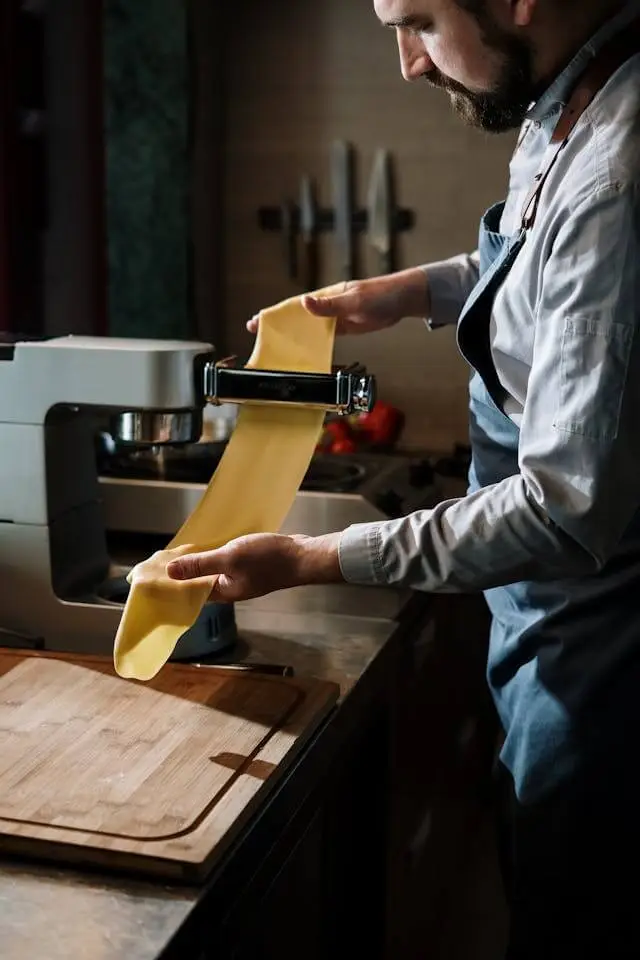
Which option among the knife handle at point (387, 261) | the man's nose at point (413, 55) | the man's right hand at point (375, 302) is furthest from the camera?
the knife handle at point (387, 261)

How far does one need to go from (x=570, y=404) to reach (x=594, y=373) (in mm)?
31

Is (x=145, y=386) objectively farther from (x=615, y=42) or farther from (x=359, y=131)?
(x=359, y=131)

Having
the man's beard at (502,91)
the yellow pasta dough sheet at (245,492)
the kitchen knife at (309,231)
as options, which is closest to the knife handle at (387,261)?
the kitchen knife at (309,231)

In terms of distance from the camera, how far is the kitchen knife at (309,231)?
105 inches

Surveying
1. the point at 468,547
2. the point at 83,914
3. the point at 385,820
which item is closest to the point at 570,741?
the point at 468,547

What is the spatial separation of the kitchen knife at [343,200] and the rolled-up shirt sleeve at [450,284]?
1.17 metres

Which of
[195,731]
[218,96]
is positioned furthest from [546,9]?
[218,96]

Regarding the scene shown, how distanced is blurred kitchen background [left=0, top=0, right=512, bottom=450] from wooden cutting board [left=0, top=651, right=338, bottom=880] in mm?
1278

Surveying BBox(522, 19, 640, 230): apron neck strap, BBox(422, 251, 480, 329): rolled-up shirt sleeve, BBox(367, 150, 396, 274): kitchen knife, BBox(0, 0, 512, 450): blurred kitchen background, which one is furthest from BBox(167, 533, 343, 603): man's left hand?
BBox(367, 150, 396, 274): kitchen knife

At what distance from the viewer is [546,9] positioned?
1.08 meters

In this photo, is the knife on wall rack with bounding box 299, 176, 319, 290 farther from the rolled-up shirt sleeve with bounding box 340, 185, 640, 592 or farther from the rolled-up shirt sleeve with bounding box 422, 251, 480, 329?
the rolled-up shirt sleeve with bounding box 340, 185, 640, 592

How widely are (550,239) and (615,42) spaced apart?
0.69ft

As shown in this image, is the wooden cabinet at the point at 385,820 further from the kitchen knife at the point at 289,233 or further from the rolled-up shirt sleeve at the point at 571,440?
the kitchen knife at the point at 289,233

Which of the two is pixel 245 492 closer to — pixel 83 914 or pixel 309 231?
pixel 83 914
